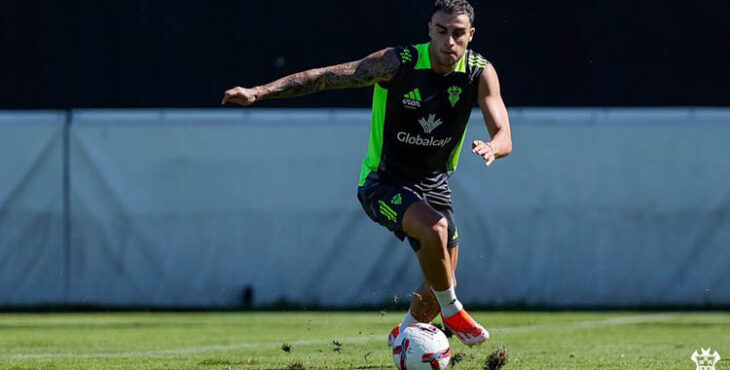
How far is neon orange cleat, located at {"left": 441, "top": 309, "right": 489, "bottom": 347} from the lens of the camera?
7156 mm

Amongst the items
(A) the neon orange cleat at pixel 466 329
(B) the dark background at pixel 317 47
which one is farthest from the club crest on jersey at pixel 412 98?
(B) the dark background at pixel 317 47

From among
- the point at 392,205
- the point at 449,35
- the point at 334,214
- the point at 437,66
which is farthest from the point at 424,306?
the point at 334,214

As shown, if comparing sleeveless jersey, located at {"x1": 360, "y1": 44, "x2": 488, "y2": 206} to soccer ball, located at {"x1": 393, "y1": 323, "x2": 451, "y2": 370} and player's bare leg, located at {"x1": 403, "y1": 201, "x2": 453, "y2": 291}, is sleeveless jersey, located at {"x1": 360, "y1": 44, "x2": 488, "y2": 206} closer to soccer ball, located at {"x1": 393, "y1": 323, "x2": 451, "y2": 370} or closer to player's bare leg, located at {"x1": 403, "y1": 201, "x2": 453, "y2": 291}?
player's bare leg, located at {"x1": 403, "y1": 201, "x2": 453, "y2": 291}

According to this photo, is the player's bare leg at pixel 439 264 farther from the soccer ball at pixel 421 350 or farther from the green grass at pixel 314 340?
the green grass at pixel 314 340

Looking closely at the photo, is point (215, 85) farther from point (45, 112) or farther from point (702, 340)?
point (702, 340)

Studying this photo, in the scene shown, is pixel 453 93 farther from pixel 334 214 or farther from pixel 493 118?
pixel 334 214

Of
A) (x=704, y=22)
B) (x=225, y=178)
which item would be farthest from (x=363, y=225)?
(x=704, y=22)

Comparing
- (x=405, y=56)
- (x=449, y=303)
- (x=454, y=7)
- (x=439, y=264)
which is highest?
(x=454, y=7)

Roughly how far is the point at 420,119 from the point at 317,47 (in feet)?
25.3

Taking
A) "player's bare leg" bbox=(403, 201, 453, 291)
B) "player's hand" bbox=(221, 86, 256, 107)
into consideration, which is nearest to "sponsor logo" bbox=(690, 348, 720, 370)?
"player's bare leg" bbox=(403, 201, 453, 291)

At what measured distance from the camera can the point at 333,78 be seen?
24.1ft

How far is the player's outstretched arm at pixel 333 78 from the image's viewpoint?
7.02 m

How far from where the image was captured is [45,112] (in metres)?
15.1

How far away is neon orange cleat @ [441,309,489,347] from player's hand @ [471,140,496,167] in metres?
1.05
